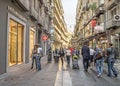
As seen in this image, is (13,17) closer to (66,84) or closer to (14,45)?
(14,45)

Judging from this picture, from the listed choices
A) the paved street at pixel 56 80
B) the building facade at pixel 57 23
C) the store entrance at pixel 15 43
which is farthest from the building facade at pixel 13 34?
the building facade at pixel 57 23

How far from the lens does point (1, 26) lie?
1338 centimetres

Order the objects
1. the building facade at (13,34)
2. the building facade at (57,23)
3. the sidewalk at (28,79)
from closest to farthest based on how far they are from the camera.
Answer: the sidewalk at (28,79)
the building facade at (13,34)
the building facade at (57,23)

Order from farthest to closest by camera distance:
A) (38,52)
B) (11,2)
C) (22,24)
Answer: (22,24)
(38,52)
(11,2)

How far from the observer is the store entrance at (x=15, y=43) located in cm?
1725

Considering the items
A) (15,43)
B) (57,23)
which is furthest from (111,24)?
(57,23)

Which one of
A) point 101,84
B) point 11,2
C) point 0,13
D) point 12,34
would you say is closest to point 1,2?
point 0,13

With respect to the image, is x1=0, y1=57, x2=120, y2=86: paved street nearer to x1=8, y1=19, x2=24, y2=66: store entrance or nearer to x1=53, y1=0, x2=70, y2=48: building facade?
x1=8, y1=19, x2=24, y2=66: store entrance

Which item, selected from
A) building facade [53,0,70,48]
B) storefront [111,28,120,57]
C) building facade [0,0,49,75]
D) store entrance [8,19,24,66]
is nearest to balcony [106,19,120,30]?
storefront [111,28,120,57]

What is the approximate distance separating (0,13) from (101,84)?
5745 mm

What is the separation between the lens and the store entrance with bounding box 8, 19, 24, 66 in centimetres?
1725

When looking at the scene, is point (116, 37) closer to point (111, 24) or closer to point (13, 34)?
point (111, 24)

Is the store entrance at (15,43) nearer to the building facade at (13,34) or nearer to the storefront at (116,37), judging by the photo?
the building facade at (13,34)

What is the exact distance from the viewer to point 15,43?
1889 cm
